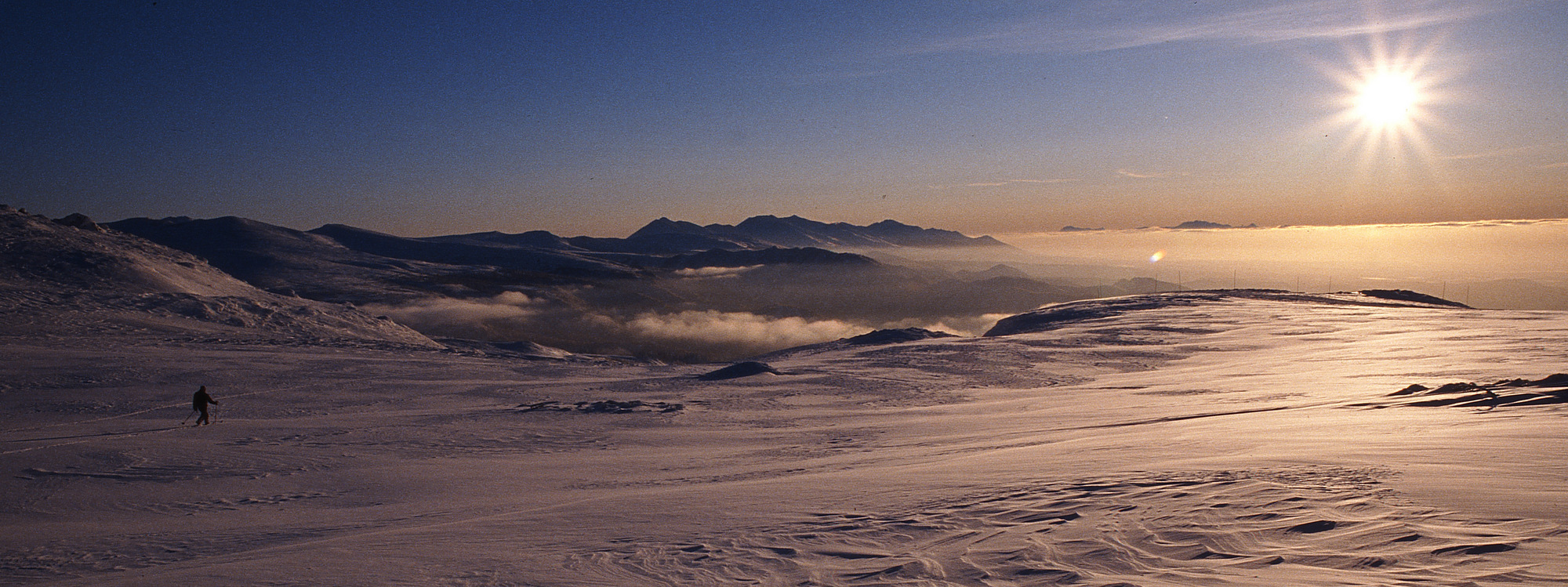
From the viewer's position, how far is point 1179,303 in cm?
5056

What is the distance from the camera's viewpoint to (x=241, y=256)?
134 meters

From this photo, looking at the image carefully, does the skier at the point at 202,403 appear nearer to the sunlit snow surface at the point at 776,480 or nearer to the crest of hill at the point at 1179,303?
the sunlit snow surface at the point at 776,480

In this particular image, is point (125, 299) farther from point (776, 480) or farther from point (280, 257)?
point (280, 257)

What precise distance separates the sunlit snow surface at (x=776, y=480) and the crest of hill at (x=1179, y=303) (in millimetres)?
24145

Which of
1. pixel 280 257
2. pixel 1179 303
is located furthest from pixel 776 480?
pixel 280 257

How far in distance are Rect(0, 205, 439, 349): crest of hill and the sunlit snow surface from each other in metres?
6.51

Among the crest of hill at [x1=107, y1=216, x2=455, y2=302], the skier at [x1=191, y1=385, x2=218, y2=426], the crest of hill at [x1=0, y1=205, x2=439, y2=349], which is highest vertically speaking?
the crest of hill at [x1=107, y1=216, x2=455, y2=302]

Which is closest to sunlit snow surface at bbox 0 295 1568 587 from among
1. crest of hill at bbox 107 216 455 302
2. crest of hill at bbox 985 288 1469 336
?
crest of hill at bbox 985 288 1469 336

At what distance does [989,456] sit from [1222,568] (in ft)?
16.4

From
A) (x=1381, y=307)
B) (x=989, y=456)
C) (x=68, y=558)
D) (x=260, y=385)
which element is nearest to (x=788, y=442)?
(x=989, y=456)

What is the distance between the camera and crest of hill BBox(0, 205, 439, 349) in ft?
90.2

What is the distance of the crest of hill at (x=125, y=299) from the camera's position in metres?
27.5

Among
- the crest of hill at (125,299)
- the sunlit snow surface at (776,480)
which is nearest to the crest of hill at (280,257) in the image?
the crest of hill at (125,299)

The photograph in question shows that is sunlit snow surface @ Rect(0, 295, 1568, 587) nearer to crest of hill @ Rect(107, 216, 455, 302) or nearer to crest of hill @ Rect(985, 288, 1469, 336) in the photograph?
crest of hill @ Rect(985, 288, 1469, 336)
